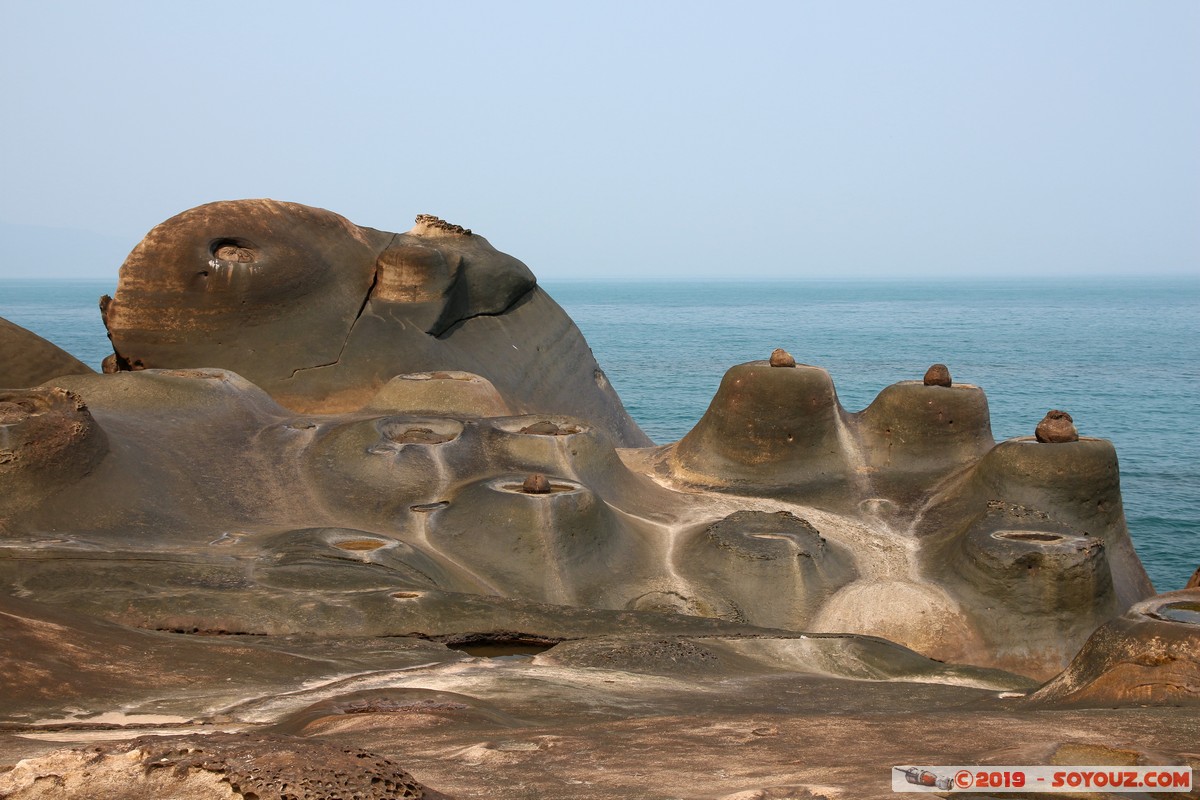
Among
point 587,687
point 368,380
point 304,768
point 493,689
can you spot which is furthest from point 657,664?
point 368,380

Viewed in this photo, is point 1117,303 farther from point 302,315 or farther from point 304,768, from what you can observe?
point 304,768

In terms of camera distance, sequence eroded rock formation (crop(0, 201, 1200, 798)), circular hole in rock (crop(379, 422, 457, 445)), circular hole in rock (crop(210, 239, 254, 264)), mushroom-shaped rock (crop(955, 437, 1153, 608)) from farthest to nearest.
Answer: circular hole in rock (crop(210, 239, 254, 264)) → mushroom-shaped rock (crop(955, 437, 1153, 608)) → circular hole in rock (crop(379, 422, 457, 445)) → eroded rock formation (crop(0, 201, 1200, 798))

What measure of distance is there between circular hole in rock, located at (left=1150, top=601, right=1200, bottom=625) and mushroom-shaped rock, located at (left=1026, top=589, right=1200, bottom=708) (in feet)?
0.43

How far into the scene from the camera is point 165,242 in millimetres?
14289

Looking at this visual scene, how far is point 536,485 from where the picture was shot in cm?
1095

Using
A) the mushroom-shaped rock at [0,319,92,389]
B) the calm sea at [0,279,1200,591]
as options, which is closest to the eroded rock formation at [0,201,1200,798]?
the mushroom-shaped rock at [0,319,92,389]

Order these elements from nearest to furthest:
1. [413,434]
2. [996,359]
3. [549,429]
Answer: [413,434] < [549,429] < [996,359]

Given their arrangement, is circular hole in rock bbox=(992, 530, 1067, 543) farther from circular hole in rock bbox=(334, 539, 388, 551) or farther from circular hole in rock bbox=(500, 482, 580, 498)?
circular hole in rock bbox=(334, 539, 388, 551)

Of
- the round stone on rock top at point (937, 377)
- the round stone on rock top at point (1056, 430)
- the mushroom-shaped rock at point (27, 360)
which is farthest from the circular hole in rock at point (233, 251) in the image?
the round stone on rock top at point (1056, 430)

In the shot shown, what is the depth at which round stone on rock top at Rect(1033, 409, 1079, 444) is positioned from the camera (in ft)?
42.3

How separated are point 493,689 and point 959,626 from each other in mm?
6762

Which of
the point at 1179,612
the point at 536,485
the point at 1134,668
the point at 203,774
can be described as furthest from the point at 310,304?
the point at 203,774

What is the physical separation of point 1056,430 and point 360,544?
281 inches

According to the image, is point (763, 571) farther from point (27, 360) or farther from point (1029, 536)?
point (27, 360)
